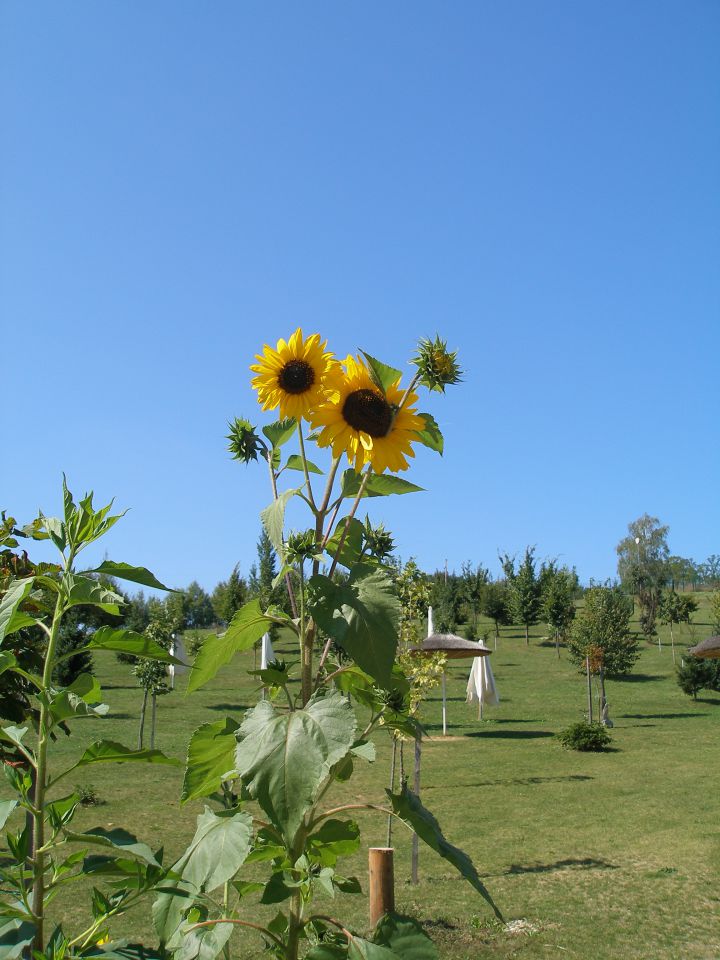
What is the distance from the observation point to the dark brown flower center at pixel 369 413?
154 centimetres

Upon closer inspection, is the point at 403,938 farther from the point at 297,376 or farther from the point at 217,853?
the point at 297,376

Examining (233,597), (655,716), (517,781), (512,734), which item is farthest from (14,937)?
(233,597)

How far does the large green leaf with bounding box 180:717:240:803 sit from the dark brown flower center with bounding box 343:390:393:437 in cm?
61

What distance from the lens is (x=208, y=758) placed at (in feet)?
4.71

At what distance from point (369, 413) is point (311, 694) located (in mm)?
546

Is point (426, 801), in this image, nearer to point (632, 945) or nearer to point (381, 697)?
point (632, 945)

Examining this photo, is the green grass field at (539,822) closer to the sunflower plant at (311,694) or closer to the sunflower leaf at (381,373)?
the sunflower plant at (311,694)

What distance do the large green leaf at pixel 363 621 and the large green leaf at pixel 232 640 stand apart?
→ 22 cm

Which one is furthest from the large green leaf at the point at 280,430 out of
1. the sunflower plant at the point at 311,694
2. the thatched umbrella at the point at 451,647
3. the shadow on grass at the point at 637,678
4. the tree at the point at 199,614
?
the tree at the point at 199,614

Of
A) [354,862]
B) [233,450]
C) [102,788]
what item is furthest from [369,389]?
[102,788]

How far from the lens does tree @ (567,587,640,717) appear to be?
73.7 feet

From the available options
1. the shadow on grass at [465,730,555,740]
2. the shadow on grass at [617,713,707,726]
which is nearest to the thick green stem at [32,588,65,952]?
the shadow on grass at [465,730,555,740]

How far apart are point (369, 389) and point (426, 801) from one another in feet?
40.7

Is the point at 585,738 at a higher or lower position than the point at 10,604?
lower
